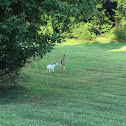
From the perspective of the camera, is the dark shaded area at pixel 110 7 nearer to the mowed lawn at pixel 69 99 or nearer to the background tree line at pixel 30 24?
the mowed lawn at pixel 69 99

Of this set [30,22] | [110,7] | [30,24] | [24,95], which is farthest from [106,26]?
[30,24]

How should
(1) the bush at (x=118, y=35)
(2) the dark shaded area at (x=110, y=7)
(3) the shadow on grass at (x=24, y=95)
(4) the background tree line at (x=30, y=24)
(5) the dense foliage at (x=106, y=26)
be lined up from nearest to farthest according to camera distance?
(4) the background tree line at (x=30, y=24) < (3) the shadow on grass at (x=24, y=95) < (1) the bush at (x=118, y=35) < (5) the dense foliage at (x=106, y=26) < (2) the dark shaded area at (x=110, y=7)

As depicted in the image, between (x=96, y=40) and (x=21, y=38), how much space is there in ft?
130

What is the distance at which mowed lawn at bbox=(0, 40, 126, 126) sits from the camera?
5.63 m

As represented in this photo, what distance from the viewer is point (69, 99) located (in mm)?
9156

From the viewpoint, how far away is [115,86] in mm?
12609

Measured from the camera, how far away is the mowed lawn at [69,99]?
18.5 feet

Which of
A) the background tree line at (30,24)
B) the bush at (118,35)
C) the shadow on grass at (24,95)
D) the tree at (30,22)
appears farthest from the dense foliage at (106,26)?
the tree at (30,22)

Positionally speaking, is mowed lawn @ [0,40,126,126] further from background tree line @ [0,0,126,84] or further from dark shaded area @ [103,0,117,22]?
dark shaded area @ [103,0,117,22]

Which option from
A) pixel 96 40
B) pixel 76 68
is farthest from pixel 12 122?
pixel 96 40

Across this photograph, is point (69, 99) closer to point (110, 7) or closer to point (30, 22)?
point (30, 22)

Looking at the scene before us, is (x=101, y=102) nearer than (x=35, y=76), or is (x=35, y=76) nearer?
(x=101, y=102)

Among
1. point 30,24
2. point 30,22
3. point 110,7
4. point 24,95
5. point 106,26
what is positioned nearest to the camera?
point 30,24

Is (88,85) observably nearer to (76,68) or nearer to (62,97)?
(62,97)
